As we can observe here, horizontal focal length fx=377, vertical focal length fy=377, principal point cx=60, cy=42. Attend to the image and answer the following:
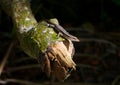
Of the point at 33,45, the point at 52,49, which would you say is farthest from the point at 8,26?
the point at 52,49

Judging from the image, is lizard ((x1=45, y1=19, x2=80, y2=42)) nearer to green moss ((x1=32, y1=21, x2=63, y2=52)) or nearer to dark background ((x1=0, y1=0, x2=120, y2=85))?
green moss ((x1=32, y1=21, x2=63, y2=52))

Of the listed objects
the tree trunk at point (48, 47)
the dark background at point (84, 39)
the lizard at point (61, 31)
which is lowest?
the dark background at point (84, 39)

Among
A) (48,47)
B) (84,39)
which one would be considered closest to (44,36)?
(48,47)

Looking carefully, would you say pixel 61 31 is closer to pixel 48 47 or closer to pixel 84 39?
pixel 48 47

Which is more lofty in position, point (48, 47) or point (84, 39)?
point (48, 47)

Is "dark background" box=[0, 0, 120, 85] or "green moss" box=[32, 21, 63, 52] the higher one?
"green moss" box=[32, 21, 63, 52]

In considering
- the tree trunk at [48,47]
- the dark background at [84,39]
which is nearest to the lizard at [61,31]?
the tree trunk at [48,47]

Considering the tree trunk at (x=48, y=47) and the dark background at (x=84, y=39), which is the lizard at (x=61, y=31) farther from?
the dark background at (x=84, y=39)

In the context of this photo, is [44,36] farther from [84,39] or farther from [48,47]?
[84,39]

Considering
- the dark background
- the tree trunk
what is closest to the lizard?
the tree trunk

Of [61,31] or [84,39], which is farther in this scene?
[84,39]

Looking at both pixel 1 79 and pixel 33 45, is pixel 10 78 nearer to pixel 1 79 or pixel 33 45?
pixel 1 79
